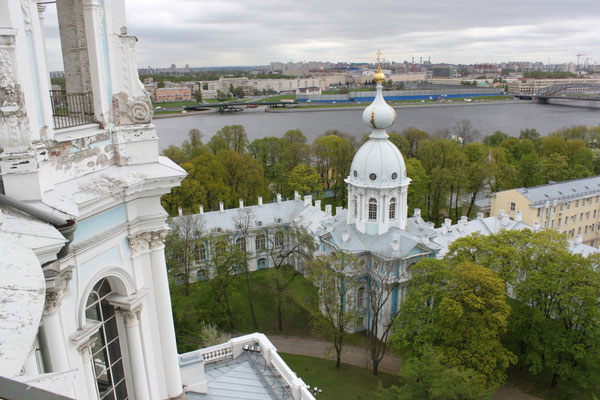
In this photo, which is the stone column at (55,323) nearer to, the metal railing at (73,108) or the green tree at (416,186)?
the metal railing at (73,108)

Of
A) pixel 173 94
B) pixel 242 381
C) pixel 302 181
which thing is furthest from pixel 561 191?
pixel 173 94

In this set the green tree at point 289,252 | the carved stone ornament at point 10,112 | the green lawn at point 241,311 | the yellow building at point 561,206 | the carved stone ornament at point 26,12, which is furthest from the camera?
the yellow building at point 561,206

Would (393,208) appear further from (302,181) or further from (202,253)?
(302,181)

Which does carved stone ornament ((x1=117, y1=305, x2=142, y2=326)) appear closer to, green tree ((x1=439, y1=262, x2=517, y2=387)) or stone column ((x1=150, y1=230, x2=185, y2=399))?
stone column ((x1=150, y1=230, x2=185, y2=399))

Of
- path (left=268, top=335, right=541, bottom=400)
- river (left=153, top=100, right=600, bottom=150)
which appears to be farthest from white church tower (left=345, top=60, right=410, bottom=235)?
river (left=153, top=100, right=600, bottom=150)

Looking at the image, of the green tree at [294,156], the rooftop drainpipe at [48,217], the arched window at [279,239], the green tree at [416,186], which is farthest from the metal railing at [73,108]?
the green tree at [294,156]
